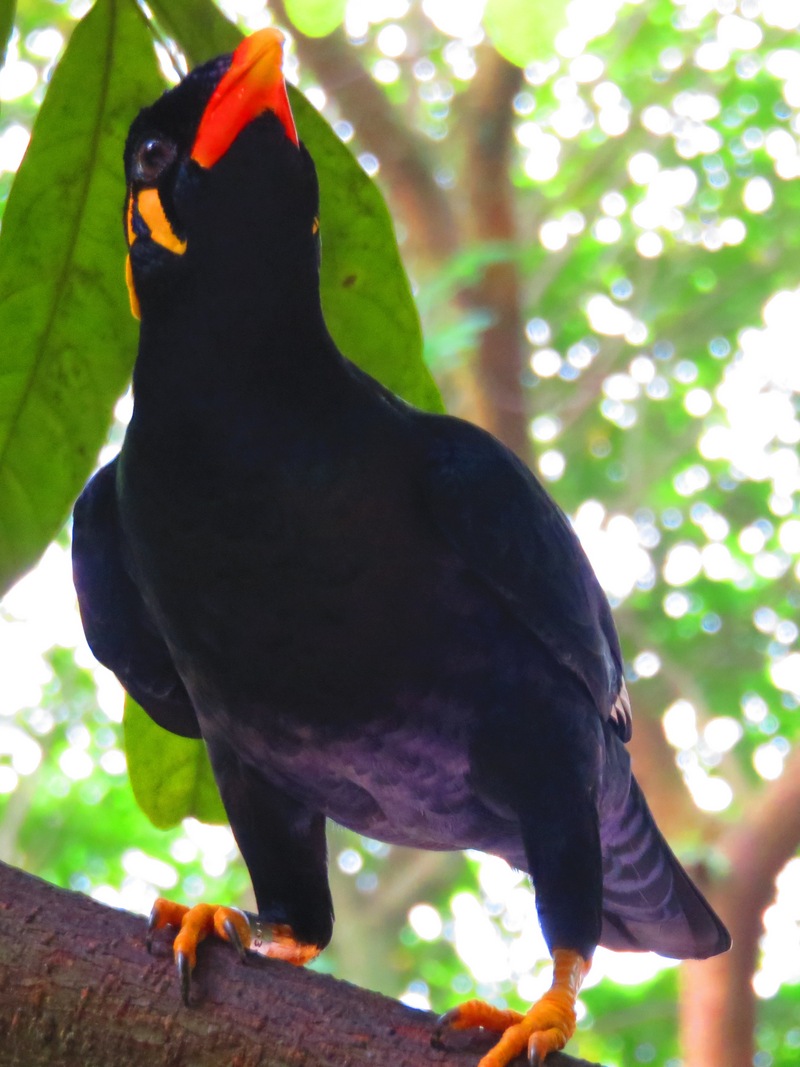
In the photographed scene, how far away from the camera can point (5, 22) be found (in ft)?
4.74

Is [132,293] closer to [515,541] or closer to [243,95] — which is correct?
[243,95]

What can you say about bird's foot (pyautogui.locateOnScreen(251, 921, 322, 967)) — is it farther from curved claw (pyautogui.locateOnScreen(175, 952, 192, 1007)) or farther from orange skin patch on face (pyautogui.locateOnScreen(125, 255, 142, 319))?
orange skin patch on face (pyautogui.locateOnScreen(125, 255, 142, 319))

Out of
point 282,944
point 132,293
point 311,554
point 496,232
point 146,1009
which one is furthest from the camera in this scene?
point 496,232

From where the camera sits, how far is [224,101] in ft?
4.57

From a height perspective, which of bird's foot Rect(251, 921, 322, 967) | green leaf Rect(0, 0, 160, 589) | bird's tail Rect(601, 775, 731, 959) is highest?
green leaf Rect(0, 0, 160, 589)

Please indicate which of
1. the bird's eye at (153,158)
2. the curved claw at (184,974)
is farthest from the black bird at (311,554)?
the curved claw at (184,974)

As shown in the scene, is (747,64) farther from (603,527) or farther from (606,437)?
(603,527)

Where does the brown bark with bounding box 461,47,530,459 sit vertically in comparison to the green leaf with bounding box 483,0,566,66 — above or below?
below

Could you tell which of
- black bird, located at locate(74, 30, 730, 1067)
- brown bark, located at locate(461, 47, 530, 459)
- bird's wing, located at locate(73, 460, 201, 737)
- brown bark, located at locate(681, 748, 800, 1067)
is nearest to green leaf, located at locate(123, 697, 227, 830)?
bird's wing, located at locate(73, 460, 201, 737)

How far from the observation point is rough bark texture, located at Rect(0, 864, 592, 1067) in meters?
1.09

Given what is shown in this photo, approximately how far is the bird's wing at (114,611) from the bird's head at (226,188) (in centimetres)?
33

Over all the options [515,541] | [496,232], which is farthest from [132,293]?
[496,232]

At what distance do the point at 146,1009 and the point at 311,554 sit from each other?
49 centimetres

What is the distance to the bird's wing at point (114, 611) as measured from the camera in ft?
5.47
